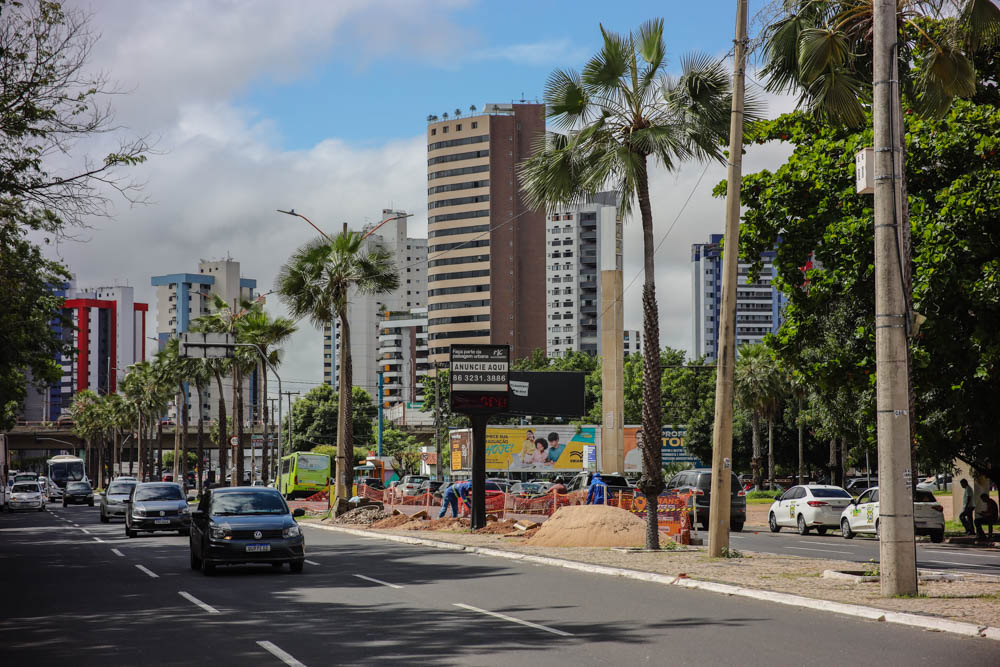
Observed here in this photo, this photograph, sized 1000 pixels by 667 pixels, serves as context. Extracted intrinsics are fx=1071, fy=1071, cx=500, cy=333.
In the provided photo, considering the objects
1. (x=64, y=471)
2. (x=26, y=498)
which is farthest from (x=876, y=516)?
(x=64, y=471)

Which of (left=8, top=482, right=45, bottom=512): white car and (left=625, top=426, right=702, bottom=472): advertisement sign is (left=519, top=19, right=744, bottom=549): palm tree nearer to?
(left=625, top=426, right=702, bottom=472): advertisement sign

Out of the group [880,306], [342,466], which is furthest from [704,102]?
[342,466]

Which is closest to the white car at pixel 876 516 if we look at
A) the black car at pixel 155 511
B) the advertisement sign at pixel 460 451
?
the black car at pixel 155 511

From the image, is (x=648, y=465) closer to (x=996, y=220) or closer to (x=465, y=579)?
(x=465, y=579)

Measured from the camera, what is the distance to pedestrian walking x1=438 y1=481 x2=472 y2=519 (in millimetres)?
35312

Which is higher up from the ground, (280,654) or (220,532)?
(220,532)

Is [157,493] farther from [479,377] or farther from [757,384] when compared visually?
[757,384]

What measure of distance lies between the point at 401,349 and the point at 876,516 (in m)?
161

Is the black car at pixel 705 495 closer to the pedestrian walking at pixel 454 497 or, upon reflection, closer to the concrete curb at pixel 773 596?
the pedestrian walking at pixel 454 497

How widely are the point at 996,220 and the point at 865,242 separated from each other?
283 centimetres

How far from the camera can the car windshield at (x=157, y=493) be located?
3300cm

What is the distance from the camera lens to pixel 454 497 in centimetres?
3600

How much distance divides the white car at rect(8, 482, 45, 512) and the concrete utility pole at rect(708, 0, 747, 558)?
5097 centimetres

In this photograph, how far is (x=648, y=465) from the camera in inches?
883
